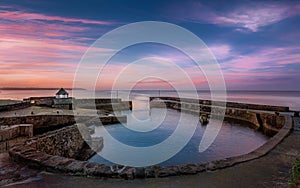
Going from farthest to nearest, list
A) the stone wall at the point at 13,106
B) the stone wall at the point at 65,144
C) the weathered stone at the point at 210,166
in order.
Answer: the stone wall at the point at 13,106 → the stone wall at the point at 65,144 → the weathered stone at the point at 210,166

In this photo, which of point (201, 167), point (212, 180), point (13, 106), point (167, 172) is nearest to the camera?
point (212, 180)

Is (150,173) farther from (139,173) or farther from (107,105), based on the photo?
(107,105)

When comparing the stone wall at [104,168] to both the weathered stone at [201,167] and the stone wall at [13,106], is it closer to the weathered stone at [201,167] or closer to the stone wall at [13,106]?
the weathered stone at [201,167]

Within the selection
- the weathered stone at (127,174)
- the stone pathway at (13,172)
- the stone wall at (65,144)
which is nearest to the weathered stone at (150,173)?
the weathered stone at (127,174)

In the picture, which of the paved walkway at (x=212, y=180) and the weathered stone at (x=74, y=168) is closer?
the paved walkway at (x=212, y=180)

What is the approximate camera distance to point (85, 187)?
12.8 ft

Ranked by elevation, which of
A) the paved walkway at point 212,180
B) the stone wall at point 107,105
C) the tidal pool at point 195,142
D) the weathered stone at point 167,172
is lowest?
the tidal pool at point 195,142

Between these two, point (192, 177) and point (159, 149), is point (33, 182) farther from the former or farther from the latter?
point (159, 149)

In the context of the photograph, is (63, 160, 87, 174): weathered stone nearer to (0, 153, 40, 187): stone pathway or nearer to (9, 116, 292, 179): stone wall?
(9, 116, 292, 179): stone wall

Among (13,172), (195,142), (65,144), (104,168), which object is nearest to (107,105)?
(195,142)

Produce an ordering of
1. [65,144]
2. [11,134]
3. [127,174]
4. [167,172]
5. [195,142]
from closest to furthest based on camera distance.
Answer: [127,174]
[167,172]
[11,134]
[65,144]
[195,142]

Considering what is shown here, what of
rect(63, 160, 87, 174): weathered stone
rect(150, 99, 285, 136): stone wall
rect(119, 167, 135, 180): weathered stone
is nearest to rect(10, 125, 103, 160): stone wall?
rect(63, 160, 87, 174): weathered stone

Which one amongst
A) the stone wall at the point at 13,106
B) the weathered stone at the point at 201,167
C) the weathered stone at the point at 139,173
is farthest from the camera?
the stone wall at the point at 13,106

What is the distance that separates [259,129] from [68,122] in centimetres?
1420
